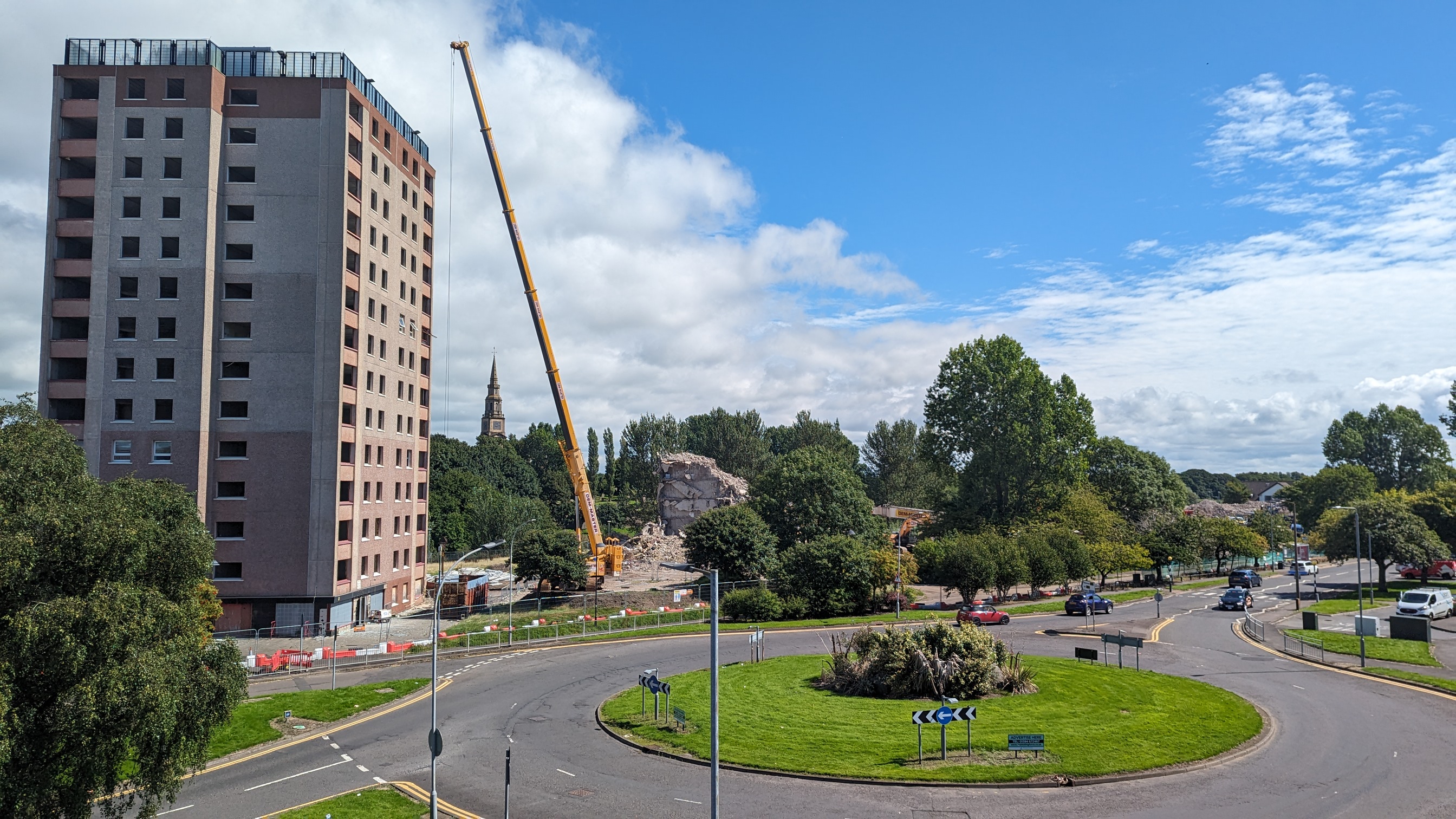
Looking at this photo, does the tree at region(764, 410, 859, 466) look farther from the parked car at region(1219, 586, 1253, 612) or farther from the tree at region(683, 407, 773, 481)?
the parked car at region(1219, 586, 1253, 612)

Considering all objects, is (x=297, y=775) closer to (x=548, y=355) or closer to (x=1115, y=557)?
(x=548, y=355)

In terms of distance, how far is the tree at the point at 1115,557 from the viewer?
243 ft

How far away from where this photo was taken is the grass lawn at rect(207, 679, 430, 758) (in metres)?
28.6

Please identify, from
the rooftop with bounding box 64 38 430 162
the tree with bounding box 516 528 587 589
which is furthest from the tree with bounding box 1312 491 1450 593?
the rooftop with bounding box 64 38 430 162

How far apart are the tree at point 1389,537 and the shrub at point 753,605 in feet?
149

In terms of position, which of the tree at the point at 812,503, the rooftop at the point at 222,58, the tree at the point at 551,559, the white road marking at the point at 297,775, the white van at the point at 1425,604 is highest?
the rooftop at the point at 222,58

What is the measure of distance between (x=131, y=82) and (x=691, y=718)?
5980 cm

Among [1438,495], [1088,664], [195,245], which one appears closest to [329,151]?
[195,245]

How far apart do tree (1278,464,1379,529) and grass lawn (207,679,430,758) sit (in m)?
129

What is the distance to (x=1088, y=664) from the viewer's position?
39344 mm

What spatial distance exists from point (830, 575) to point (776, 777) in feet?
124

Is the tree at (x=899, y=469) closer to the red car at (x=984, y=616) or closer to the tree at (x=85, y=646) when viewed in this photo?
the red car at (x=984, y=616)

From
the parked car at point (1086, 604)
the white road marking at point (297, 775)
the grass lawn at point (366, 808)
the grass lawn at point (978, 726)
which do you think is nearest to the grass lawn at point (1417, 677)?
the grass lawn at point (978, 726)

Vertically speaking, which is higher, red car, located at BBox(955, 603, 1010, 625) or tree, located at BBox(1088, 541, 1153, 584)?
tree, located at BBox(1088, 541, 1153, 584)
